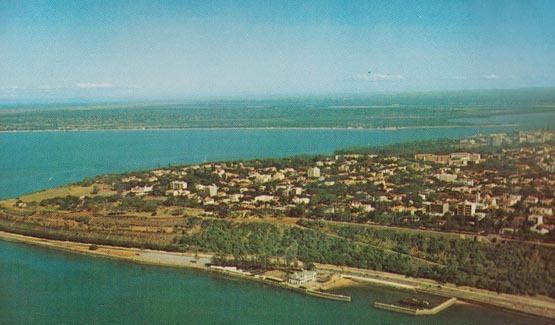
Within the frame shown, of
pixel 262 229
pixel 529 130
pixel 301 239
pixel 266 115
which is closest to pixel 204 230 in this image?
pixel 262 229

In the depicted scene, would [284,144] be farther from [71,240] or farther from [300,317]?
[300,317]

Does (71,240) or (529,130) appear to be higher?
(529,130)

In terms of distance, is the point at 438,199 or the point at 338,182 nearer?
the point at 438,199

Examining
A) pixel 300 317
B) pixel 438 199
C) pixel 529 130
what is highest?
pixel 529 130

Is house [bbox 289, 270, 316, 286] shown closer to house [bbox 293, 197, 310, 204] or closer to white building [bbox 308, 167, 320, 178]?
house [bbox 293, 197, 310, 204]

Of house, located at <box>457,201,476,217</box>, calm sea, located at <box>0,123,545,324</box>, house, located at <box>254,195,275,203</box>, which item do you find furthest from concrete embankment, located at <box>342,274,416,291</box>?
house, located at <box>254,195,275,203</box>

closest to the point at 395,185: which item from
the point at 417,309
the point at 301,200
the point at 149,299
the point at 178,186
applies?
the point at 301,200
